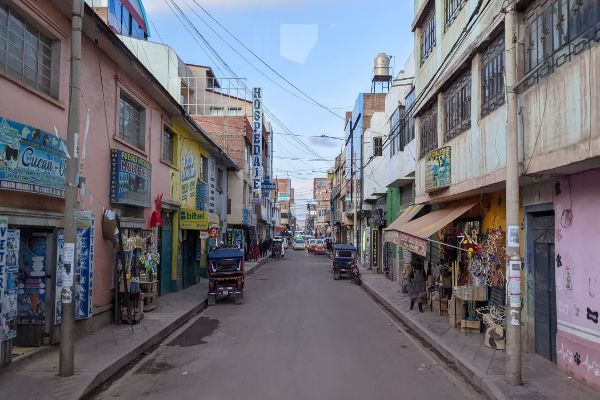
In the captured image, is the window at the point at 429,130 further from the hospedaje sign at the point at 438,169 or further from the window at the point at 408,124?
the window at the point at 408,124

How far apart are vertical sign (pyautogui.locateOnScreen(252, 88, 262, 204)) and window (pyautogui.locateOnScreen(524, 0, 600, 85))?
2878 cm

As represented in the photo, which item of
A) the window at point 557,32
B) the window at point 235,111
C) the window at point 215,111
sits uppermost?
the window at point 235,111

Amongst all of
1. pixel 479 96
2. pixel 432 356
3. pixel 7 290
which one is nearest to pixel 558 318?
pixel 432 356

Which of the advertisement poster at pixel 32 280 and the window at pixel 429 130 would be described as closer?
the advertisement poster at pixel 32 280

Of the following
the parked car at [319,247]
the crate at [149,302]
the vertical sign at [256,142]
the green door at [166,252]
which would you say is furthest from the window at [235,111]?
the crate at [149,302]

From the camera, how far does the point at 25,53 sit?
8773 mm

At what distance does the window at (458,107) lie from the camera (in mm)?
12508

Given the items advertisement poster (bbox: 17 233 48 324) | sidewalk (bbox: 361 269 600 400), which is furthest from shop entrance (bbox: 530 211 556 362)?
advertisement poster (bbox: 17 233 48 324)

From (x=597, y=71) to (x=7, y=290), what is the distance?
27.8 ft

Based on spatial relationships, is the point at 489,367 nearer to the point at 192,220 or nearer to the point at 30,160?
the point at 30,160

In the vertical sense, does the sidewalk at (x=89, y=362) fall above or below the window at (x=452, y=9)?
below

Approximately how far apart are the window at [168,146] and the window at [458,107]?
9122 millimetres

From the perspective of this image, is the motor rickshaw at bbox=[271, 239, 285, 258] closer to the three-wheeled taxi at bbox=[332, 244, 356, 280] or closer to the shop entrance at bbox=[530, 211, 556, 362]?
the three-wheeled taxi at bbox=[332, 244, 356, 280]

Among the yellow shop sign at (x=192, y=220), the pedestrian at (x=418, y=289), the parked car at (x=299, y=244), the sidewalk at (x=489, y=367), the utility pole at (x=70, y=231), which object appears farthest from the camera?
the parked car at (x=299, y=244)
